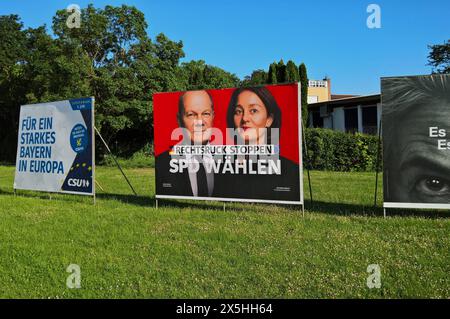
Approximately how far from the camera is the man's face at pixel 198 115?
9.39 m

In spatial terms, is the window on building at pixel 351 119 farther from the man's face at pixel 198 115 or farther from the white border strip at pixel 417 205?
the white border strip at pixel 417 205

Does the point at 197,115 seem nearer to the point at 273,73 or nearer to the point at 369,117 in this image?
the point at 273,73

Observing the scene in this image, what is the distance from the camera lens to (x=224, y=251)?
6391 mm

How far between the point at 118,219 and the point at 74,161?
2897 mm

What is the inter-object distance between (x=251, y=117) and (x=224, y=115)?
58 centimetres

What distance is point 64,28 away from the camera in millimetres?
26797

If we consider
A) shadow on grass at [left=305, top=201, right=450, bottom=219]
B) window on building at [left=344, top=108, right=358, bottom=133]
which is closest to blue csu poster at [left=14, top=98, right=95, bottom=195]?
shadow on grass at [left=305, top=201, right=450, bottom=219]

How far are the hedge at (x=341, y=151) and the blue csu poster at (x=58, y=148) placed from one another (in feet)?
41.0

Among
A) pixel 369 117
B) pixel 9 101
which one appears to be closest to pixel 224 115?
pixel 9 101

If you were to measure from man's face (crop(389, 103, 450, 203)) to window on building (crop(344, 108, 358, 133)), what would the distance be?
32490mm

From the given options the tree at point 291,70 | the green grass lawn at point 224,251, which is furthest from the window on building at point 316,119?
the green grass lawn at point 224,251

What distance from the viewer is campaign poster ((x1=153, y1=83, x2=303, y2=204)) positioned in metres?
8.66

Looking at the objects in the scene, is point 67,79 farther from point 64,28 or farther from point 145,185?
point 145,185

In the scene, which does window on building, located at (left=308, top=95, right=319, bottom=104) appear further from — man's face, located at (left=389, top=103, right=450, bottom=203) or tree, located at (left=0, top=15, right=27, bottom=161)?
man's face, located at (left=389, top=103, right=450, bottom=203)
